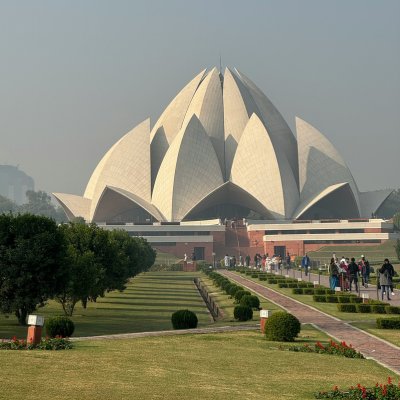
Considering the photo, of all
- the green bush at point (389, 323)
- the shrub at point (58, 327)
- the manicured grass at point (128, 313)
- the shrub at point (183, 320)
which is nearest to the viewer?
the shrub at point (58, 327)

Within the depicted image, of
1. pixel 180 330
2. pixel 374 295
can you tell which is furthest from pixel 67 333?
pixel 374 295

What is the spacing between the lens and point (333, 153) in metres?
70.2

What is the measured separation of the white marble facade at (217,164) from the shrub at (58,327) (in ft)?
173

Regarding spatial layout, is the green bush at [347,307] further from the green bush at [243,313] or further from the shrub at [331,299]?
the green bush at [243,313]

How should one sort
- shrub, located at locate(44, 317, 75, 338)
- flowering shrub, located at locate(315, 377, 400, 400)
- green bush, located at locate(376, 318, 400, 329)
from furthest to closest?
1. green bush, located at locate(376, 318, 400, 329)
2. shrub, located at locate(44, 317, 75, 338)
3. flowering shrub, located at locate(315, 377, 400, 400)

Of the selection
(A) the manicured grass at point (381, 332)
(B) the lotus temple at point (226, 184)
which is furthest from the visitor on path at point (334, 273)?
(B) the lotus temple at point (226, 184)

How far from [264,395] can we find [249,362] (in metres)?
2.02

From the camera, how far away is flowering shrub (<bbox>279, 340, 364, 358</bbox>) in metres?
8.86

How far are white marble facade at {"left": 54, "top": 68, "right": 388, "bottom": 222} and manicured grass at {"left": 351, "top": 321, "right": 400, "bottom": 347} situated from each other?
166 feet

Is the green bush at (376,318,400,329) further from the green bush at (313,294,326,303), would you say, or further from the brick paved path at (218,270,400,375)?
the green bush at (313,294,326,303)

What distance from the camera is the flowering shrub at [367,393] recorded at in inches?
239

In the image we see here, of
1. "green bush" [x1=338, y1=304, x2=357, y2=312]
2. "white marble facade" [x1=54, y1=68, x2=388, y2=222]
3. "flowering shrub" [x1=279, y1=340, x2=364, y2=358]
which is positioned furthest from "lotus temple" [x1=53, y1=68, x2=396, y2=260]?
"flowering shrub" [x1=279, y1=340, x2=364, y2=358]

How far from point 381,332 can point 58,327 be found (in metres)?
6.48

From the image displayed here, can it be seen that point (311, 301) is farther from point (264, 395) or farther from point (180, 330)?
point (264, 395)
